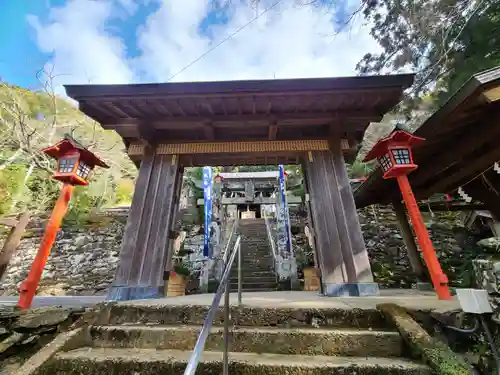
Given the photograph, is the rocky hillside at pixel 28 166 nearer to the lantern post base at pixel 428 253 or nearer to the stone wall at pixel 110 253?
the stone wall at pixel 110 253

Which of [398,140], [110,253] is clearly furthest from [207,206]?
[398,140]

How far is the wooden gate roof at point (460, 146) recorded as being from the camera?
2795 mm

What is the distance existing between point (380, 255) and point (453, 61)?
627cm

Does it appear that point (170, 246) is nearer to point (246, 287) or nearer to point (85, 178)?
point (85, 178)

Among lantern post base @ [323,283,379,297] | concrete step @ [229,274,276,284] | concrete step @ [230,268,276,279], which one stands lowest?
lantern post base @ [323,283,379,297]

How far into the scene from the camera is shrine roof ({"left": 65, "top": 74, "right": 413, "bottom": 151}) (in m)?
3.95

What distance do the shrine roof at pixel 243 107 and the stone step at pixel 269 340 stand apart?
128 inches

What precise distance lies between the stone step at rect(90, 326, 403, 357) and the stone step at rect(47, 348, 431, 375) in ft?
0.28

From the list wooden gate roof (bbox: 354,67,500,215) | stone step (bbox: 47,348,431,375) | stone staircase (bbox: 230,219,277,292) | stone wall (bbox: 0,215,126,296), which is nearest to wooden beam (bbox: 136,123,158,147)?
stone staircase (bbox: 230,219,277,292)

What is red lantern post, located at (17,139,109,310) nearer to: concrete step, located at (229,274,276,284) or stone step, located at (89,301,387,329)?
stone step, located at (89,301,387,329)

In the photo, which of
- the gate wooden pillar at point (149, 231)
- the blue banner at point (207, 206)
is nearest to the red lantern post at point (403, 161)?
the gate wooden pillar at point (149, 231)

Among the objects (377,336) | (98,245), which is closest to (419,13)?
(377,336)

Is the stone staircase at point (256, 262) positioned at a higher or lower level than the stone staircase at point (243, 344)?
higher

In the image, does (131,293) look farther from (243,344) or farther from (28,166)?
(28,166)
